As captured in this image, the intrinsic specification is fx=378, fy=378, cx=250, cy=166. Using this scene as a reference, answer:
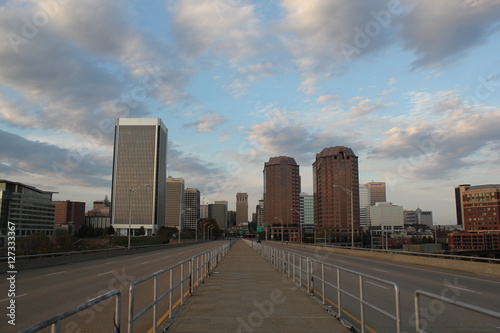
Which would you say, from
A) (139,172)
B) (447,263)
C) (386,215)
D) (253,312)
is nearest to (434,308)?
(253,312)

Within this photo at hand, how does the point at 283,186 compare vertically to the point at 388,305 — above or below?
above

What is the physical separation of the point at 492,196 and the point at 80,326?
490 feet

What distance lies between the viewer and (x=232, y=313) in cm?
884

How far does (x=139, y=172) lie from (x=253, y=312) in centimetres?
14386

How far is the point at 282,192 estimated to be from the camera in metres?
194

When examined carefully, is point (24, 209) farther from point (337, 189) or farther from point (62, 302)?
point (62, 302)

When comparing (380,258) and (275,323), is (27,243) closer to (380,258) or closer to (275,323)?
(380,258)

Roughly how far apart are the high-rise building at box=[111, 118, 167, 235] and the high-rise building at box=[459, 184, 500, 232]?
388ft

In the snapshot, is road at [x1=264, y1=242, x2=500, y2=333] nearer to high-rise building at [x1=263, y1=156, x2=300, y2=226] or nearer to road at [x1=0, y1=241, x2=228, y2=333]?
road at [x1=0, y1=241, x2=228, y2=333]

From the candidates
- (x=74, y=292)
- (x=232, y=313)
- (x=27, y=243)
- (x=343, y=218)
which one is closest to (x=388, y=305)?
(x=232, y=313)

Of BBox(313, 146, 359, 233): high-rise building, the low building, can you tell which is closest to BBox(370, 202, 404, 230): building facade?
BBox(313, 146, 359, 233): high-rise building

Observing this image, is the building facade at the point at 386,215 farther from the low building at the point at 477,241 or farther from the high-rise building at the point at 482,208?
the high-rise building at the point at 482,208

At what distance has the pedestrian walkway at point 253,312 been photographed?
24.6ft

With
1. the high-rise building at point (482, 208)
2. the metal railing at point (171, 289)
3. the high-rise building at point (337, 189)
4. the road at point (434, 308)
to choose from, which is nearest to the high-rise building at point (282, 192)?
the high-rise building at point (337, 189)
